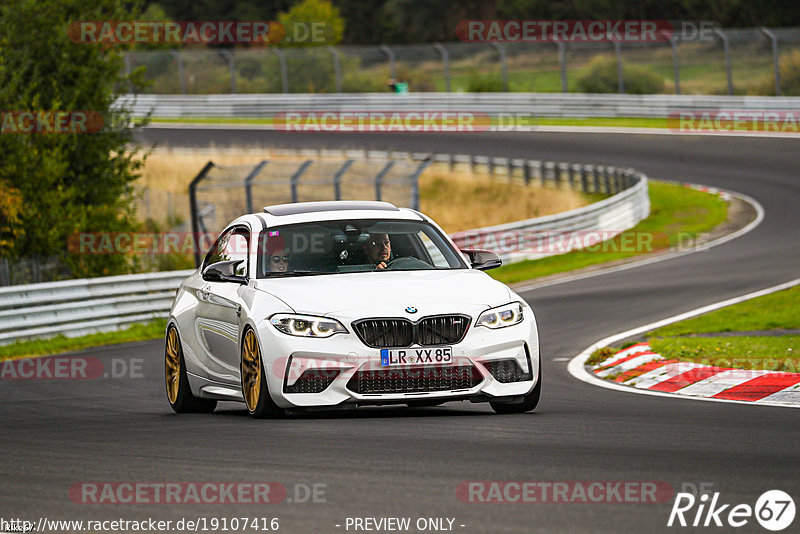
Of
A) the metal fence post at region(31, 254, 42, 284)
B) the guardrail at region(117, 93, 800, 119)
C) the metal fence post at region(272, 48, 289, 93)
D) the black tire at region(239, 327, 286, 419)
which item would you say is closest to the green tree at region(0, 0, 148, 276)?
the metal fence post at region(31, 254, 42, 284)

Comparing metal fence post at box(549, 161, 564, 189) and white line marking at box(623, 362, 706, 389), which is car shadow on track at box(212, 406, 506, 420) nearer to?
white line marking at box(623, 362, 706, 389)

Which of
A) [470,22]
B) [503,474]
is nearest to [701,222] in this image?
[503,474]

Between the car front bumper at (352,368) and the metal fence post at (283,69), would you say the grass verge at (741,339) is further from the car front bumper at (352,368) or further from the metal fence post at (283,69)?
the metal fence post at (283,69)

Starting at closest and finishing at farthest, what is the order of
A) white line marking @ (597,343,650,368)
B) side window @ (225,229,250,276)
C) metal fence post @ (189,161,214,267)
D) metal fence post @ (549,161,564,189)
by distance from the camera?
side window @ (225,229,250,276) < white line marking @ (597,343,650,368) < metal fence post @ (189,161,214,267) < metal fence post @ (549,161,564,189)

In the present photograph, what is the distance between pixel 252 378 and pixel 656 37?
63.6m

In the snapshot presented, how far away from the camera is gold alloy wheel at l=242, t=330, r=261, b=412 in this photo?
912cm

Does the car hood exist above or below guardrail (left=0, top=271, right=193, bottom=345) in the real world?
above

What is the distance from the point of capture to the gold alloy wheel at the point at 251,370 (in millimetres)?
9117

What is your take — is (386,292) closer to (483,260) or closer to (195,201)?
(483,260)

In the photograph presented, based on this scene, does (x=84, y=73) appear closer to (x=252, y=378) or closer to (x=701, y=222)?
(x=701, y=222)

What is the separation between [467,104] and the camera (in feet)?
165

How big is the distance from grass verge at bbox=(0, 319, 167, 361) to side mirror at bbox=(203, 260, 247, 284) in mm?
9444

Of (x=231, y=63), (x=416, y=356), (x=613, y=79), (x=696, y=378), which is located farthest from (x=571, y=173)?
(x=416, y=356)

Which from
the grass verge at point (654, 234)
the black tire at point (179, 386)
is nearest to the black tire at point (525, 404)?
the black tire at point (179, 386)
